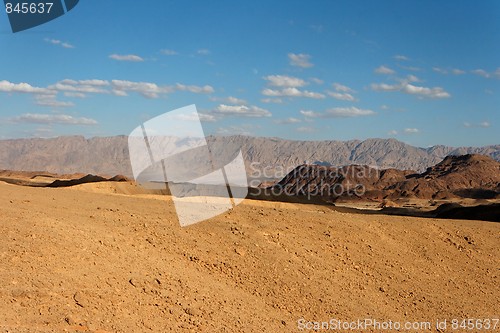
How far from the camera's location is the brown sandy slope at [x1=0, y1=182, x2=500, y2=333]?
7008 millimetres

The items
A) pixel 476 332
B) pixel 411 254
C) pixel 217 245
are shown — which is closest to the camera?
pixel 476 332

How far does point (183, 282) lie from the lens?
833 cm

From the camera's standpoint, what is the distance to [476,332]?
365 inches

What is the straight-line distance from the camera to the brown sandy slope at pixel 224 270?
7008mm

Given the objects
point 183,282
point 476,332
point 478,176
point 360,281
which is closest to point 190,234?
point 183,282

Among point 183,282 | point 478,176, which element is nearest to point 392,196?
point 478,176

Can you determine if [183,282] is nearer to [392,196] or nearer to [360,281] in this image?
[360,281]

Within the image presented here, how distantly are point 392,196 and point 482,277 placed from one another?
67.2 meters

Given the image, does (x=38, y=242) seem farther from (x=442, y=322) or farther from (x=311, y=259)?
(x=442, y=322)

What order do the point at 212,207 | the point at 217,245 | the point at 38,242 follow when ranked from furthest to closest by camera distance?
the point at 212,207
the point at 217,245
the point at 38,242

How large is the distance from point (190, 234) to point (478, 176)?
9667 cm

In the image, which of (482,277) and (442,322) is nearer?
(442,322)

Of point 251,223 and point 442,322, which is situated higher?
point 251,223

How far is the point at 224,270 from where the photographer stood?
9258 millimetres
